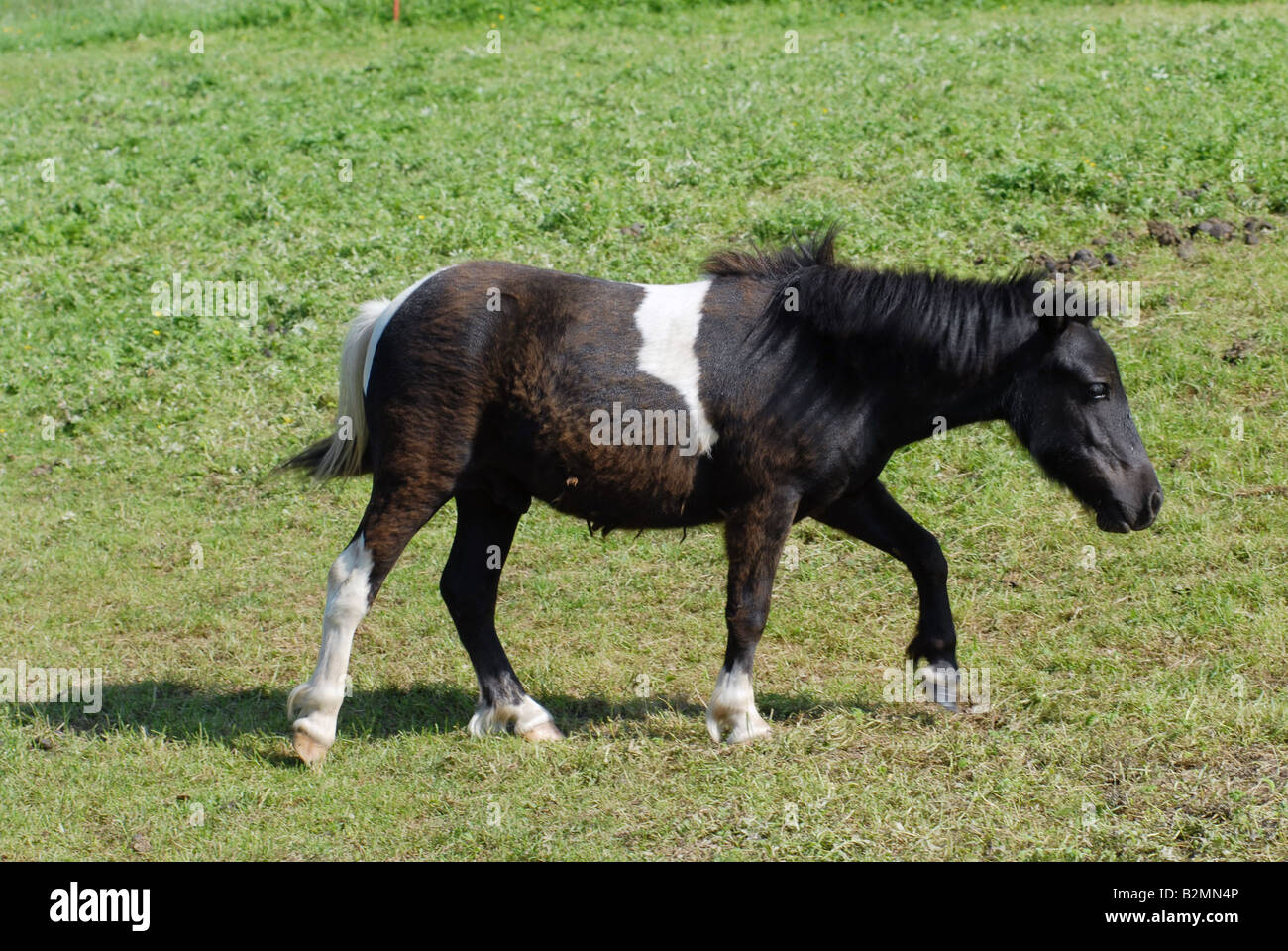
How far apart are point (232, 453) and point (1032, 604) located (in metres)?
5.80

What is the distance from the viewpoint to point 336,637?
6016 mm

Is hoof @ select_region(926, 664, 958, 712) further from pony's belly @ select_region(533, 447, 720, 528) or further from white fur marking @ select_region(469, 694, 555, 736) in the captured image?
white fur marking @ select_region(469, 694, 555, 736)

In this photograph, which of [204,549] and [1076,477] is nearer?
[1076,477]

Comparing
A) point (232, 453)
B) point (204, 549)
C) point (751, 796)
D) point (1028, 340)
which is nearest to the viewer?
point (751, 796)

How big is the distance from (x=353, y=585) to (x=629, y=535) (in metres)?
2.93

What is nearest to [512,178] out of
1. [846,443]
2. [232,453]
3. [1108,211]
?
[232,453]

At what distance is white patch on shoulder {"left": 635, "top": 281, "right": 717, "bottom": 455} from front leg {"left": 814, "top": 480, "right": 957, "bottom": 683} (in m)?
0.92

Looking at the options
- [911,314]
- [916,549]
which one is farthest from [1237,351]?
[911,314]

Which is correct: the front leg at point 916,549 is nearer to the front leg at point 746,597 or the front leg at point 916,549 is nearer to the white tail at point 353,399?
the front leg at point 746,597

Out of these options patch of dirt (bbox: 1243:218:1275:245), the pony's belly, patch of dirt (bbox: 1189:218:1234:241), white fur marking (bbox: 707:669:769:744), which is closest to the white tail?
the pony's belly

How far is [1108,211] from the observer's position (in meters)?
11.2

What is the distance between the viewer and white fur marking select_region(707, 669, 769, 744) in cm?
597

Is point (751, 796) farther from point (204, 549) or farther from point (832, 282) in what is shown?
point (204, 549)

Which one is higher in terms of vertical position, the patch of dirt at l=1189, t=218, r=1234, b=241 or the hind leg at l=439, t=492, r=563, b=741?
the patch of dirt at l=1189, t=218, r=1234, b=241
